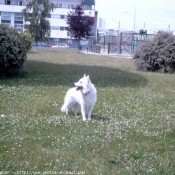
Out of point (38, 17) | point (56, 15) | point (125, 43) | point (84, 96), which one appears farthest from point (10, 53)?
point (56, 15)

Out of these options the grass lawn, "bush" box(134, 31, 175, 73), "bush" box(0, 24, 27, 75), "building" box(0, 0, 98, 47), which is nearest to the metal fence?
"bush" box(134, 31, 175, 73)

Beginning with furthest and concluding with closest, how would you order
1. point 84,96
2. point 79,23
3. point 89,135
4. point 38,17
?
point 79,23, point 38,17, point 84,96, point 89,135

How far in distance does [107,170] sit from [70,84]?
10.3 metres

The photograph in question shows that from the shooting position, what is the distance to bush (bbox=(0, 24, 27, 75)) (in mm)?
17156

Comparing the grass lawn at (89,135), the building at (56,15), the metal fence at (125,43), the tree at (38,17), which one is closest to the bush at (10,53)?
the grass lawn at (89,135)

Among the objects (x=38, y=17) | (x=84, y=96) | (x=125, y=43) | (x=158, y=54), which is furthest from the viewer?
(x=38, y=17)

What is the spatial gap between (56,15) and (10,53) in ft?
248

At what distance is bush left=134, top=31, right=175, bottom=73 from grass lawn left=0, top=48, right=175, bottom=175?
36.1 ft

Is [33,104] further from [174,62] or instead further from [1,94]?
[174,62]

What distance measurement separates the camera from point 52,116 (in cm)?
977

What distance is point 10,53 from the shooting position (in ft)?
57.1

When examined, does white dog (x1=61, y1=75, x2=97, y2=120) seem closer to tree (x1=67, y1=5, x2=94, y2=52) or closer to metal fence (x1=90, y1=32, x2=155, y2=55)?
metal fence (x1=90, y1=32, x2=155, y2=55)

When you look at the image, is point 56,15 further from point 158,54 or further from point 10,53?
point 10,53

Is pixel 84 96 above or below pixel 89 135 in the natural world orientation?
above
